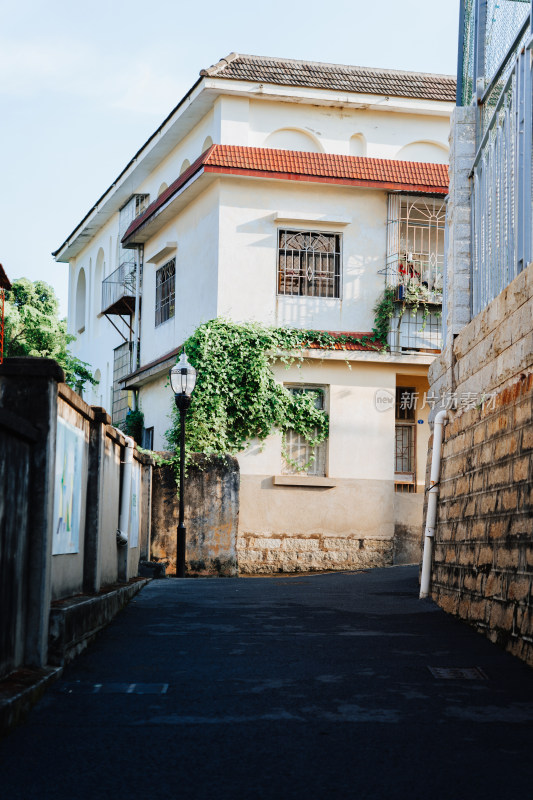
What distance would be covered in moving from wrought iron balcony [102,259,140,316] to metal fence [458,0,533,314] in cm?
1655

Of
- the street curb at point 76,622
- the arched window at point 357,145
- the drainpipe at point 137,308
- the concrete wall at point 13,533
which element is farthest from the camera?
the drainpipe at point 137,308

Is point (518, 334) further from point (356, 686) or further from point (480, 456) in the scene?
point (356, 686)

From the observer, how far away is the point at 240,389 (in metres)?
21.9

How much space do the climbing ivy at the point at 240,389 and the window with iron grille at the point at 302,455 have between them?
0.77ft

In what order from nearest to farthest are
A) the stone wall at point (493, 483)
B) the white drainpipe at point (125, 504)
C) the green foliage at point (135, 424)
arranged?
1. the stone wall at point (493, 483)
2. the white drainpipe at point (125, 504)
3. the green foliage at point (135, 424)

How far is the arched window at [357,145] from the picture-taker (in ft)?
81.4

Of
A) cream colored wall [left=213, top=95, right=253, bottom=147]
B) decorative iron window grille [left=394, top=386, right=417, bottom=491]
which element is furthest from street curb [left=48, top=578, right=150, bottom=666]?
cream colored wall [left=213, top=95, right=253, bottom=147]

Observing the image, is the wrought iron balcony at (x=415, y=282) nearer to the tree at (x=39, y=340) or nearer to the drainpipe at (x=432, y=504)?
the drainpipe at (x=432, y=504)

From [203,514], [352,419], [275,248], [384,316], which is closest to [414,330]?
[384,316]

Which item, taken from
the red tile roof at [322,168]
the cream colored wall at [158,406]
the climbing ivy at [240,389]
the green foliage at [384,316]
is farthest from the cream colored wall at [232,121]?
the cream colored wall at [158,406]

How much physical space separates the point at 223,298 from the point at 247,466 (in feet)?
11.7

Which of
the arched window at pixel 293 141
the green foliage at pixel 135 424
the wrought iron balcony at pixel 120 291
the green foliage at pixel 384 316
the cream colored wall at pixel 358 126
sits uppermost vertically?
the cream colored wall at pixel 358 126

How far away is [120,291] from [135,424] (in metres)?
4.38

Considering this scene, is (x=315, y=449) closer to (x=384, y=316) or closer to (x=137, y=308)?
(x=384, y=316)
